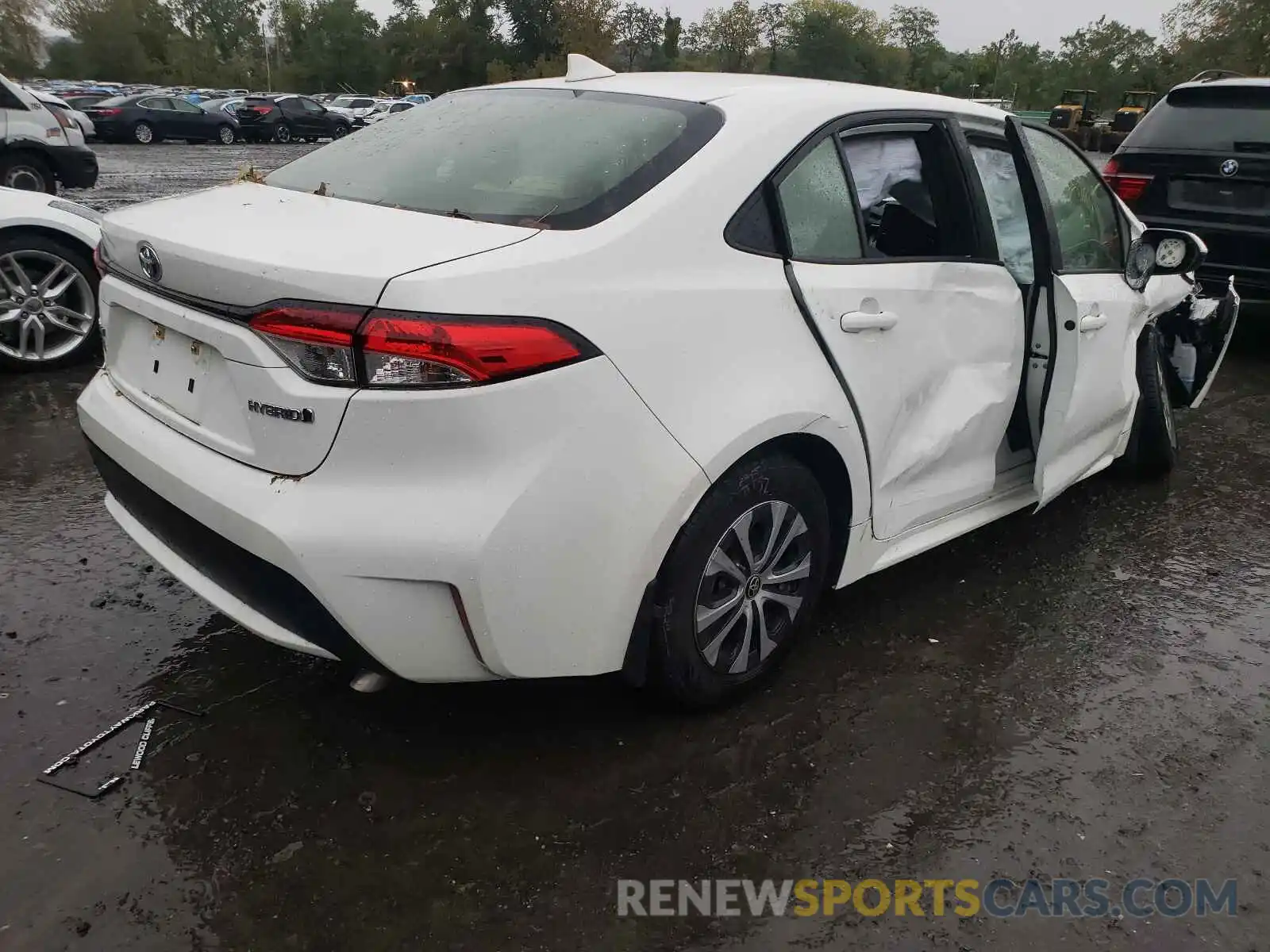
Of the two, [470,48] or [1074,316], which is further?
[470,48]

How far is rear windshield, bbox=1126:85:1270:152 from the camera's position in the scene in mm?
6449

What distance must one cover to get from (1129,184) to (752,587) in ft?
18.4

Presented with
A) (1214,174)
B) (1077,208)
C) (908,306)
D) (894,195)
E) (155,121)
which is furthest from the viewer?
(155,121)

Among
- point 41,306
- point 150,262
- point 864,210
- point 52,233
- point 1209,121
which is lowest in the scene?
point 41,306

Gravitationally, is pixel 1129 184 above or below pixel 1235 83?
below

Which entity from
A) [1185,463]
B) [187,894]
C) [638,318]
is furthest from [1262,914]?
[1185,463]

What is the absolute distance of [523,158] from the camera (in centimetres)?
263

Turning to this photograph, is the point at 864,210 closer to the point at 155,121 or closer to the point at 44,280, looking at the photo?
the point at 44,280

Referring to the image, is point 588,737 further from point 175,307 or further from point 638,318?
point 175,307

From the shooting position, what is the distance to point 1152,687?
302cm

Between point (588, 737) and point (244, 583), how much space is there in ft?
3.11

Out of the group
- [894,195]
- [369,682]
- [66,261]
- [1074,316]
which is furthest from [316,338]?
[66,261]

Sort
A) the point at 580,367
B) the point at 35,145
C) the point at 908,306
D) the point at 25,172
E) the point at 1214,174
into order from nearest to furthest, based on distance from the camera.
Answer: the point at 580,367
the point at 908,306
the point at 1214,174
the point at 35,145
the point at 25,172

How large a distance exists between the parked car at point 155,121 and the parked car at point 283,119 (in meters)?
1.25
